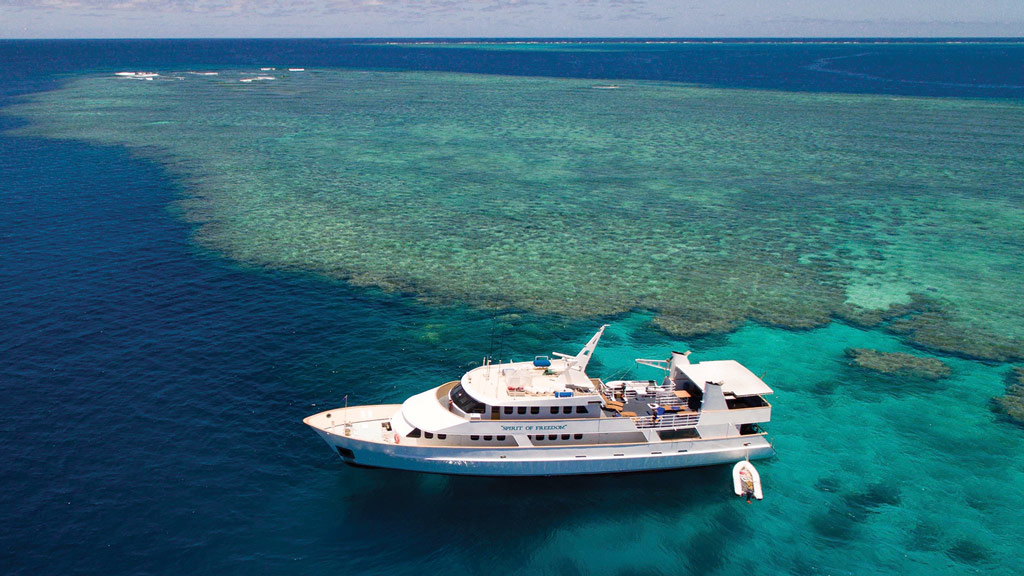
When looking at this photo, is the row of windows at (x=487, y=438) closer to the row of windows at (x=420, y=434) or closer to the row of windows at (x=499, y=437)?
the row of windows at (x=499, y=437)

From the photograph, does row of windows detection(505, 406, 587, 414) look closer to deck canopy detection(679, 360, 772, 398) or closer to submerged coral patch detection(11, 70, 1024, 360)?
deck canopy detection(679, 360, 772, 398)

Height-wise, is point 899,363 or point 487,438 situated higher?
point 487,438

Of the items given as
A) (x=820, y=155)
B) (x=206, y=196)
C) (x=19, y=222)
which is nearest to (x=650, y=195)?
(x=820, y=155)

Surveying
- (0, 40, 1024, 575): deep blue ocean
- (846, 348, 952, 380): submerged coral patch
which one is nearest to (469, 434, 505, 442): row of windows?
(0, 40, 1024, 575): deep blue ocean

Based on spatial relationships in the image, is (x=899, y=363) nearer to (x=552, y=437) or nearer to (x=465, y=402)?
(x=552, y=437)

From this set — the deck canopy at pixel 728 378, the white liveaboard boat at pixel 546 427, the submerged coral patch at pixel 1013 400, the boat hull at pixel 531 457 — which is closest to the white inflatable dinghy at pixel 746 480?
the white liveaboard boat at pixel 546 427

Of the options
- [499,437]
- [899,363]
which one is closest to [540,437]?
[499,437]
